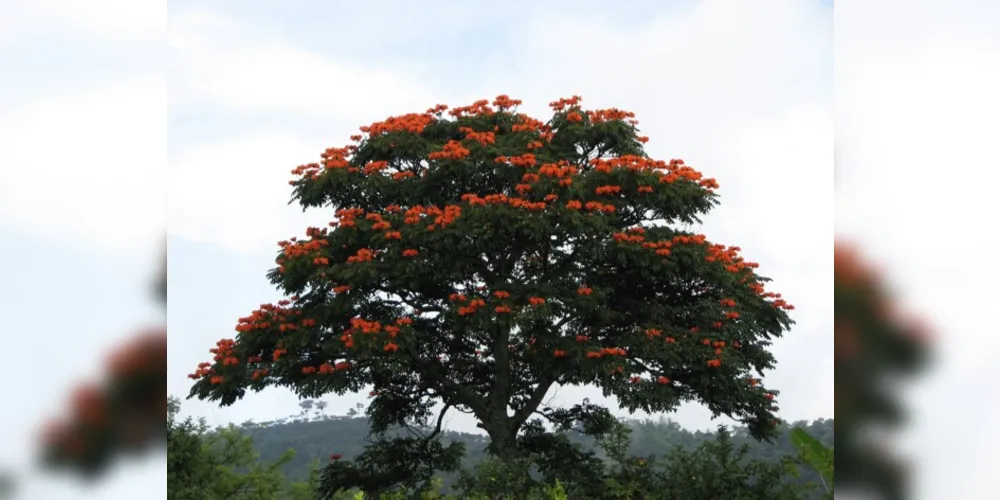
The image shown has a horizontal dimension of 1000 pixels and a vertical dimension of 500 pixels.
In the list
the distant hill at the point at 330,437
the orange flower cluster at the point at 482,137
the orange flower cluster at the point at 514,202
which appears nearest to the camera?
the orange flower cluster at the point at 514,202

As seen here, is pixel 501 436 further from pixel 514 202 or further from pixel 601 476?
pixel 514 202

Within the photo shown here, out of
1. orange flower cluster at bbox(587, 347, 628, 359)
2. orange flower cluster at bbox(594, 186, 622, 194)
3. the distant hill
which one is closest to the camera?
orange flower cluster at bbox(587, 347, 628, 359)

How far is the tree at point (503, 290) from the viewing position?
603 cm

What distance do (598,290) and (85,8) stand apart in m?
3.49

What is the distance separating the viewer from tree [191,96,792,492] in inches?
237

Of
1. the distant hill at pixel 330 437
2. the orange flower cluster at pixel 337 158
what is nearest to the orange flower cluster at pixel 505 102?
the orange flower cluster at pixel 337 158

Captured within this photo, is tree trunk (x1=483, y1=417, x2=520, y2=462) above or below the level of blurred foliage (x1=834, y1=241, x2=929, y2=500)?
below

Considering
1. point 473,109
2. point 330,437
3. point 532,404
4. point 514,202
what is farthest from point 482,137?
point 330,437

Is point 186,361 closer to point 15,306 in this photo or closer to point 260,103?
point 260,103

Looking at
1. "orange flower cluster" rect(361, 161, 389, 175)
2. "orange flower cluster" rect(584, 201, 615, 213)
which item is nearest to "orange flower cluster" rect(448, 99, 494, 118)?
Result: "orange flower cluster" rect(361, 161, 389, 175)

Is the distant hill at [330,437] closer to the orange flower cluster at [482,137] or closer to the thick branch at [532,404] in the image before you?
the thick branch at [532,404]

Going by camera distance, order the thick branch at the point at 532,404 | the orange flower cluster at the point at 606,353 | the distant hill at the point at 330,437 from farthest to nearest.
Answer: the distant hill at the point at 330,437 → the thick branch at the point at 532,404 → the orange flower cluster at the point at 606,353

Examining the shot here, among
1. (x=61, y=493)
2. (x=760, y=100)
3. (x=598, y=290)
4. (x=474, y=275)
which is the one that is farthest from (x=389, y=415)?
(x=760, y=100)

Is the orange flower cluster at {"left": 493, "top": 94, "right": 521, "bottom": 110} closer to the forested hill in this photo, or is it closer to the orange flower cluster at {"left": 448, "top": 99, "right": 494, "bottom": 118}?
the orange flower cluster at {"left": 448, "top": 99, "right": 494, "bottom": 118}
